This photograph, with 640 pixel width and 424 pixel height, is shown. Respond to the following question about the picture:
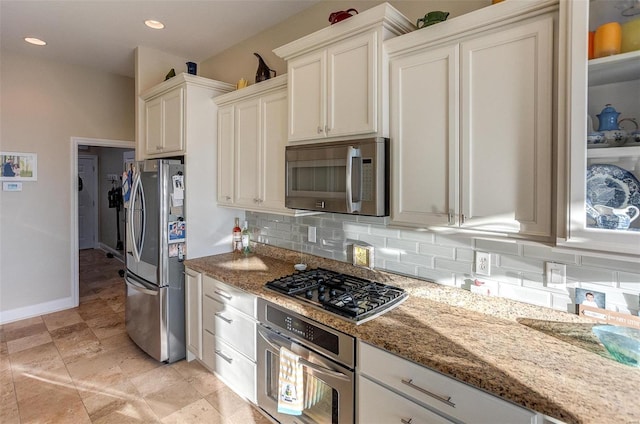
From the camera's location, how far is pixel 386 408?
55.9 inches

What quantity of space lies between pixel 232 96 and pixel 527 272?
2407mm

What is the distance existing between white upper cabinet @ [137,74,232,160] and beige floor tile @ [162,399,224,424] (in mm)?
1925

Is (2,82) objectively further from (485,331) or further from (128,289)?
(485,331)

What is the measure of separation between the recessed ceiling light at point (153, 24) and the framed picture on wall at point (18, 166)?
83.5 inches

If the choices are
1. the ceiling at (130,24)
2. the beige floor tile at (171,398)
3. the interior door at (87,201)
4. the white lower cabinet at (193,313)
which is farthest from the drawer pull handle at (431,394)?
the interior door at (87,201)

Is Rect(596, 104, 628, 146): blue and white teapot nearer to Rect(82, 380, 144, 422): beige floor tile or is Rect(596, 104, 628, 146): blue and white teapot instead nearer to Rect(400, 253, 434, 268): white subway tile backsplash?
Rect(400, 253, 434, 268): white subway tile backsplash

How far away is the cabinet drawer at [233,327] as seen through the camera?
2.12 meters

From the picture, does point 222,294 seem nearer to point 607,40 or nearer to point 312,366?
point 312,366

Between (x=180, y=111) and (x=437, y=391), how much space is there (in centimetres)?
273

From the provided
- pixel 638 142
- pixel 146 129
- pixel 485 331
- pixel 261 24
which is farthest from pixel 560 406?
pixel 146 129

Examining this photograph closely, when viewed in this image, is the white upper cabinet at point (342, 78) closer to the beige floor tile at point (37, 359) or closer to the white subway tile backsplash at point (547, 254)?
the white subway tile backsplash at point (547, 254)

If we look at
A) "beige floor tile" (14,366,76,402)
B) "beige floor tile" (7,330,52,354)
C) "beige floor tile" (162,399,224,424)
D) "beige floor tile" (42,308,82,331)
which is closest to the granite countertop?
"beige floor tile" (162,399,224,424)

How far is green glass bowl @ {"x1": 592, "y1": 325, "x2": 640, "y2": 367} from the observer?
3.91 ft

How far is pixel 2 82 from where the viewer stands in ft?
11.5
